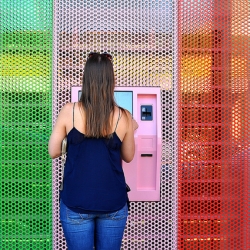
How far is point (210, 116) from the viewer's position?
11.8 ft

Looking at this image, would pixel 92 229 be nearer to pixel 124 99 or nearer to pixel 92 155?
pixel 92 155

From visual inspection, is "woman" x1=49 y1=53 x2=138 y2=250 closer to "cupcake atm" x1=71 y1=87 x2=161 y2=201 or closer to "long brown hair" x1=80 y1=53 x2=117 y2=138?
"long brown hair" x1=80 y1=53 x2=117 y2=138

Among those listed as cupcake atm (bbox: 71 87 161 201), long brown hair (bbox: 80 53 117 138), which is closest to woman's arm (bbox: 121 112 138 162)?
long brown hair (bbox: 80 53 117 138)

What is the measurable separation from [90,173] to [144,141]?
1205mm

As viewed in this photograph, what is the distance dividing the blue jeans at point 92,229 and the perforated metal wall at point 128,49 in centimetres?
144

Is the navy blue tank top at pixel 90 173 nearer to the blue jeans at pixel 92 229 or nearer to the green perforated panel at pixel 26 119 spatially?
the blue jeans at pixel 92 229

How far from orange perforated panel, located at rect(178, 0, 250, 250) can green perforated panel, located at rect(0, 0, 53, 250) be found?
1.28 meters

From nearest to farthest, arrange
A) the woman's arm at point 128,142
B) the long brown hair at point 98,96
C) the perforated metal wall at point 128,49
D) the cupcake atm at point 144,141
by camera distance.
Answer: the long brown hair at point 98,96, the woman's arm at point 128,142, the cupcake atm at point 144,141, the perforated metal wall at point 128,49

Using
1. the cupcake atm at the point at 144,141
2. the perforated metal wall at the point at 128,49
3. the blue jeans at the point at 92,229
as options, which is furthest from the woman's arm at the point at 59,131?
the perforated metal wall at the point at 128,49

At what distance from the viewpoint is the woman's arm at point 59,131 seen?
6.77 ft

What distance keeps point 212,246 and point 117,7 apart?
2489 millimetres

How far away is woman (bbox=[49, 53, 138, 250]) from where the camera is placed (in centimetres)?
205

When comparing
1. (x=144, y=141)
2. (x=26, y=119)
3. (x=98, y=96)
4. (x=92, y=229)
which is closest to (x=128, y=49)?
(x=144, y=141)

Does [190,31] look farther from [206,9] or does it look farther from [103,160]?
[103,160]
